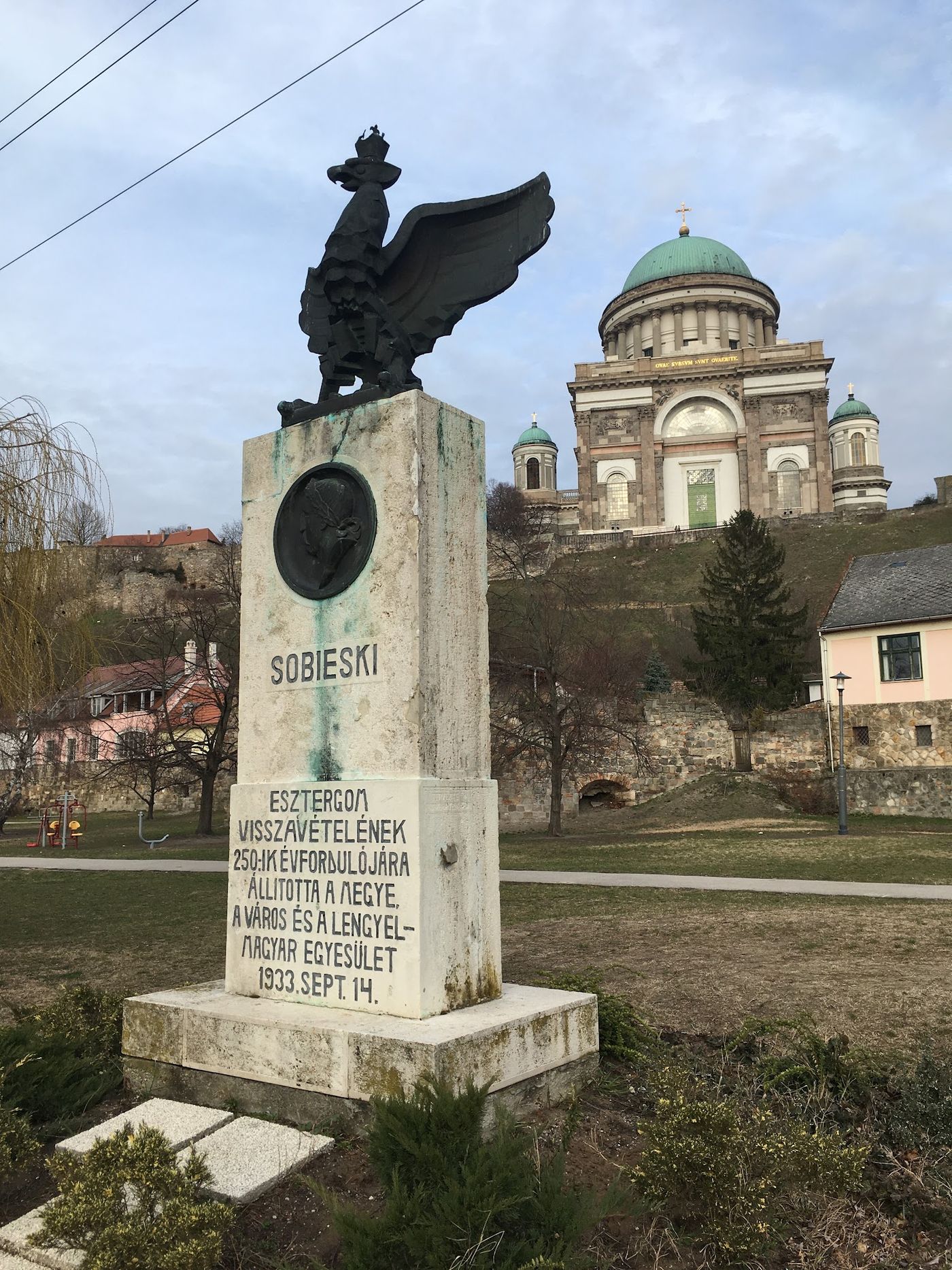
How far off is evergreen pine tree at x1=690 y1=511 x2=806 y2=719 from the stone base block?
3069cm

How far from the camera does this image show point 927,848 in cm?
1983

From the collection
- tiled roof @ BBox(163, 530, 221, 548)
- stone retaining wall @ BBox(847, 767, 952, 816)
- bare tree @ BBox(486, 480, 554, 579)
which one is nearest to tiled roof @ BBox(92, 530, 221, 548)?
tiled roof @ BBox(163, 530, 221, 548)

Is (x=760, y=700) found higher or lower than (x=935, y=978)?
higher

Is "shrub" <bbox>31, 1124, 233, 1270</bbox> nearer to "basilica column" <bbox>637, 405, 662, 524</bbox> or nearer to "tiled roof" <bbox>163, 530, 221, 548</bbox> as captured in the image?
"basilica column" <bbox>637, 405, 662, 524</bbox>

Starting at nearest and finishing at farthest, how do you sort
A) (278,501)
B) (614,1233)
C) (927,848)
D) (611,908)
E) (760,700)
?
1. (614,1233)
2. (278,501)
3. (611,908)
4. (927,848)
5. (760,700)

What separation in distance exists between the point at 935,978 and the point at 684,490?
71571 millimetres

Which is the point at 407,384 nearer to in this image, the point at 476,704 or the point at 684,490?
the point at 476,704

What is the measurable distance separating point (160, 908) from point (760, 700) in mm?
27327

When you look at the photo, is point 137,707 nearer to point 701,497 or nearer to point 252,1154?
point 701,497

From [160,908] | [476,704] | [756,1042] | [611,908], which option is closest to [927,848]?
[611,908]

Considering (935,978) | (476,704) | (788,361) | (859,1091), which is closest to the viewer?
(859,1091)

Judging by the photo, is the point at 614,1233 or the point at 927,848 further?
the point at 927,848

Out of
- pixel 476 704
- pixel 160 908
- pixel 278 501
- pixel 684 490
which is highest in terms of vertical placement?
pixel 684 490

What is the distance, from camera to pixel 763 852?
1952cm
